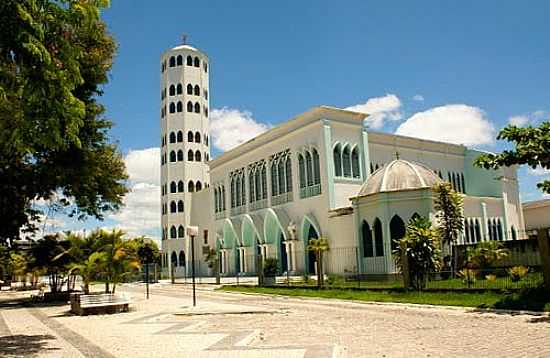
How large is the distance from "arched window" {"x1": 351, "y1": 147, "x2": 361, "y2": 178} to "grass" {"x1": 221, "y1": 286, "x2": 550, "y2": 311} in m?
16.3

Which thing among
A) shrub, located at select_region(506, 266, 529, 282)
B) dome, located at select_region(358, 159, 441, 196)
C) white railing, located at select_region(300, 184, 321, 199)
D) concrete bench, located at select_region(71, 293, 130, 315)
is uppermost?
white railing, located at select_region(300, 184, 321, 199)

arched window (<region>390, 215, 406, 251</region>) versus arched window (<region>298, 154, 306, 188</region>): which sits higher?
arched window (<region>298, 154, 306, 188</region>)

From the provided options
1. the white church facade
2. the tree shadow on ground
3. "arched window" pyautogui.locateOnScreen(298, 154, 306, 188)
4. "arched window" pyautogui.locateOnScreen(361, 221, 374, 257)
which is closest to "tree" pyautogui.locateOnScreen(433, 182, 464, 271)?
the white church facade

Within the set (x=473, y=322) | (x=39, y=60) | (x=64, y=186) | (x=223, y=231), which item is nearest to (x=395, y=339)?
(x=473, y=322)

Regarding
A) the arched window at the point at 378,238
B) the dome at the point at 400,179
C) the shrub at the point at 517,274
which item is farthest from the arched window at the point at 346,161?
the shrub at the point at 517,274

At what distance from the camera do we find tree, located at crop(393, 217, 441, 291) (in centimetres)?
1809

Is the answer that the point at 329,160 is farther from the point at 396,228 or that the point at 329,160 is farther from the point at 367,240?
the point at 396,228

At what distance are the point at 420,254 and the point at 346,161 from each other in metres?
19.3

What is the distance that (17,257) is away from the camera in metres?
45.7

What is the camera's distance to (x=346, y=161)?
37.1 m

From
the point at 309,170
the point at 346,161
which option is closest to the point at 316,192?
the point at 309,170

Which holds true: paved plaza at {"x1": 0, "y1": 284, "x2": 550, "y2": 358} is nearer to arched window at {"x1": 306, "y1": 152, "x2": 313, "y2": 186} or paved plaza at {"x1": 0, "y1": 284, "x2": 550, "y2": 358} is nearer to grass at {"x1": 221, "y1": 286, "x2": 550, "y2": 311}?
grass at {"x1": 221, "y1": 286, "x2": 550, "y2": 311}

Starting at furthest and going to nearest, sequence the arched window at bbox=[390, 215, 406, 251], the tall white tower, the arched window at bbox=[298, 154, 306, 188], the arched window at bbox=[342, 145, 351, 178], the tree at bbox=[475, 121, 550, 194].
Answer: the tall white tower
the arched window at bbox=[298, 154, 306, 188]
the arched window at bbox=[342, 145, 351, 178]
the arched window at bbox=[390, 215, 406, 251]
the tree at bbox=[475, 121, 550, 194]

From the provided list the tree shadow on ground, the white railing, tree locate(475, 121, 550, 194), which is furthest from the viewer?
the white railing
